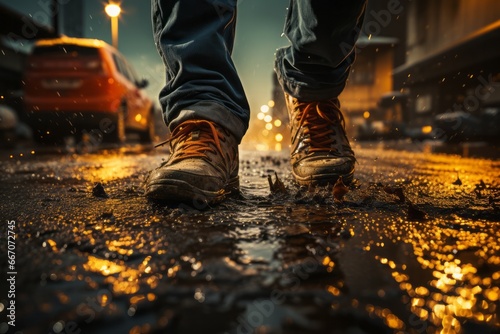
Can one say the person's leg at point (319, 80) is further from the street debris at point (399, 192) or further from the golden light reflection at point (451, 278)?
the golden light reflection at point (451, 278)

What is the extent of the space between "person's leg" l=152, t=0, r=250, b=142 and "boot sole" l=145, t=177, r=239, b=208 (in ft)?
1.02

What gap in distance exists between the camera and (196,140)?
1.25 metres

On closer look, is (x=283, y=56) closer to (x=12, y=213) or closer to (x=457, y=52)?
(x=12, y=213)

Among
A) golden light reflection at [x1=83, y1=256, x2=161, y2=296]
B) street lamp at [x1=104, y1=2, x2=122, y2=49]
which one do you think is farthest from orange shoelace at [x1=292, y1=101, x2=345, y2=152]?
street lamp at [x1=104, y1=2, x2=122, y2=49]

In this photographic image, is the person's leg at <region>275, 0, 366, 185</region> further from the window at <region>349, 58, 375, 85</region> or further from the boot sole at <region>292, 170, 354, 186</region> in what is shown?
the window at <region>349, 58, 375, 85</region>

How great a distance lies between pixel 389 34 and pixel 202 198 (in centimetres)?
2701

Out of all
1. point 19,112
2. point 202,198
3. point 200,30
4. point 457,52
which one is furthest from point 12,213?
point 19,112

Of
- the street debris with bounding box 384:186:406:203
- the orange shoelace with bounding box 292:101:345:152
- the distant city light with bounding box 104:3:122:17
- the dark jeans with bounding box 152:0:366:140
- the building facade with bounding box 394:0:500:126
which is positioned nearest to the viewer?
the street debris with bounding box 384:186:406:203

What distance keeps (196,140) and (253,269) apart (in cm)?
74

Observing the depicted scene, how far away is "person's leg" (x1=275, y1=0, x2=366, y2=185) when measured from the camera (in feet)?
4.50

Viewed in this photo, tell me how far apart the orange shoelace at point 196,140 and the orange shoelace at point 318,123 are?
48cm

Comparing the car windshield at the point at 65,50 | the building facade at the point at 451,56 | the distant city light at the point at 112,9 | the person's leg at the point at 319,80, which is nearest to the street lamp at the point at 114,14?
the distant city light at the point at 112,9

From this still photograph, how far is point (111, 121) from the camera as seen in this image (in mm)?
6148

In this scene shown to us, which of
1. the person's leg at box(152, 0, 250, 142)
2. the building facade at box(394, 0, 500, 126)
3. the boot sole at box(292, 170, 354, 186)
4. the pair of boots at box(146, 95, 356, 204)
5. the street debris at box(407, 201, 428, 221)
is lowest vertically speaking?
the street debris at box(407, 201, 428, 221)
